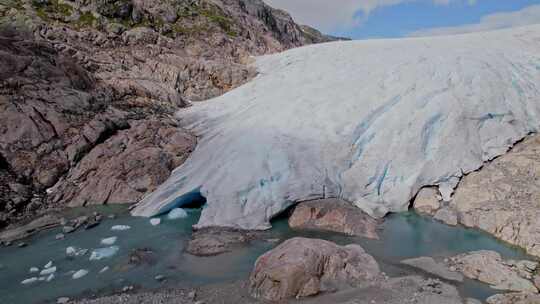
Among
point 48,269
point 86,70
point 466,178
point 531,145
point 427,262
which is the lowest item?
point 48,269

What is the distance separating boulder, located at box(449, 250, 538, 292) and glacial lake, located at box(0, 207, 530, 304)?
396 millimetres

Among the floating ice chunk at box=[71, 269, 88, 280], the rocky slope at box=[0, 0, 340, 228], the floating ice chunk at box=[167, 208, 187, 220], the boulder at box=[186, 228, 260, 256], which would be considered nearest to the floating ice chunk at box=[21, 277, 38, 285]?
the floating ice chunk at box=[71, 269, 88, 280]

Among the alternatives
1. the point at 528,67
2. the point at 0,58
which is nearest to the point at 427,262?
the point at 528,67

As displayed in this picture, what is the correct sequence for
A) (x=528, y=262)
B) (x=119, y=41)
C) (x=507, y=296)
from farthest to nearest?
1. (x=119, y=41)
2. (x=528, y=262)
3. (x=507, y=296)

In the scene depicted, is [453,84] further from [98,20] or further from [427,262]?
[98,20]

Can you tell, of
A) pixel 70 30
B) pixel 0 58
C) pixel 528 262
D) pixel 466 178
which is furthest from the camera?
pixel 70 30

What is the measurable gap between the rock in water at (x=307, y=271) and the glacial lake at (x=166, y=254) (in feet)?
3.09

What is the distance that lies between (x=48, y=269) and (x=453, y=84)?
19104 mm

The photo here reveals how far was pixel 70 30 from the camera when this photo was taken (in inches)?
993

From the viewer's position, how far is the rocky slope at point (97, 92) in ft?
56.3

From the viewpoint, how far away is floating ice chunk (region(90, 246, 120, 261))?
1238cm

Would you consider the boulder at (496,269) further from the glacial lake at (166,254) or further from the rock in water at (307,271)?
the rock in water at (307,271)

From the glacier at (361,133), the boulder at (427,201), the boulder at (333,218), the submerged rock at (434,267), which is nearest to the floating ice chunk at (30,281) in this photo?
the glacier at (361,133)

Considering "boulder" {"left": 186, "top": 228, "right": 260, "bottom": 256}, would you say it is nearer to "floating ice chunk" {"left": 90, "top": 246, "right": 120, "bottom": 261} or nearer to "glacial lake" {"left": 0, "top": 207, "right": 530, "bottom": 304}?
"glacial lake" {"left": 0, "top": 207, "right": 530, "bottom": 304}
